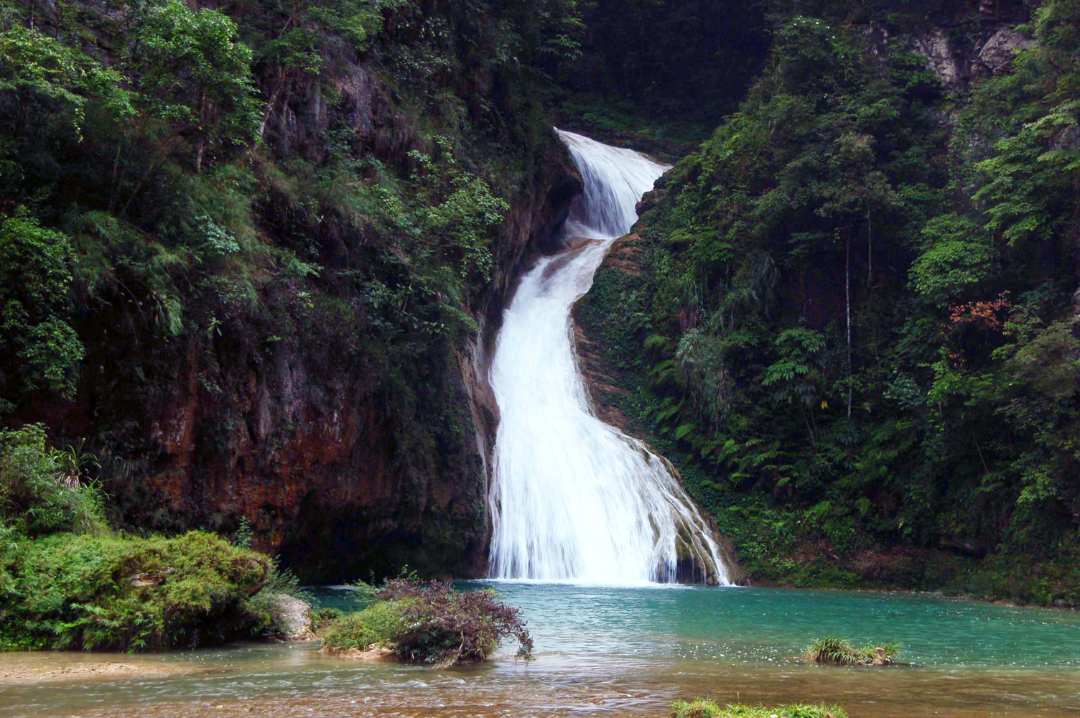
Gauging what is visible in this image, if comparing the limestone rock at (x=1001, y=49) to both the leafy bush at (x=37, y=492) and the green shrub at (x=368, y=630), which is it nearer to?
the green shrub at (x=368, y=630)

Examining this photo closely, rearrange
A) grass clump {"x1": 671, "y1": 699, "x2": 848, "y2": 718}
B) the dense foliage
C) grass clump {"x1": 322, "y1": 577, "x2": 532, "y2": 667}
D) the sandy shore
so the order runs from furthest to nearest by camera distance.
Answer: the dense foliage < grass clump {"x1": 322, "y1": 577, "x2": 532, "y2": 667} < the sandy shore < grass clump {"x1": 671, "y1": 699, "x2": 848, "y2": 718}

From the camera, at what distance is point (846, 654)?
9.66 metres

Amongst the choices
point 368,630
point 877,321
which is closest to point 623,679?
point 368,630

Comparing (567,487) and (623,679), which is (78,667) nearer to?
(623,679)

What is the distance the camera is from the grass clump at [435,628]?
9297mm

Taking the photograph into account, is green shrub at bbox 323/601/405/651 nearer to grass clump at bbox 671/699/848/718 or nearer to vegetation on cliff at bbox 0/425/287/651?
vegetation on cliff at bbox 0/425/287/651

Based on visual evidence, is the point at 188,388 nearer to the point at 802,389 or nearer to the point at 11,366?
the point at 11,366

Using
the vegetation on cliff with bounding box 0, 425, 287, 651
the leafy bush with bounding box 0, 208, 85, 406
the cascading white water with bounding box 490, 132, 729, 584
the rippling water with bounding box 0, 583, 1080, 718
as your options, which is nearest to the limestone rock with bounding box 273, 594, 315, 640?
the vegetation on cliff with bounding box 0, 425, 287, 651

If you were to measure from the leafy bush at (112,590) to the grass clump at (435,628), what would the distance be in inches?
58.7

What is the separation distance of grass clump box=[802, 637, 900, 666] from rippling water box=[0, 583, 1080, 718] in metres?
0.31

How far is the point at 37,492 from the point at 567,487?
54.4 ft

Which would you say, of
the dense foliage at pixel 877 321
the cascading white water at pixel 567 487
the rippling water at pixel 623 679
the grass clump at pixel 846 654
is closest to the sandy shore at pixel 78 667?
the rippling water at pixel 623 679

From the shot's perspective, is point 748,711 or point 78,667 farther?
point 78,667

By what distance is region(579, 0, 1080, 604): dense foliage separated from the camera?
2092 centimetres
